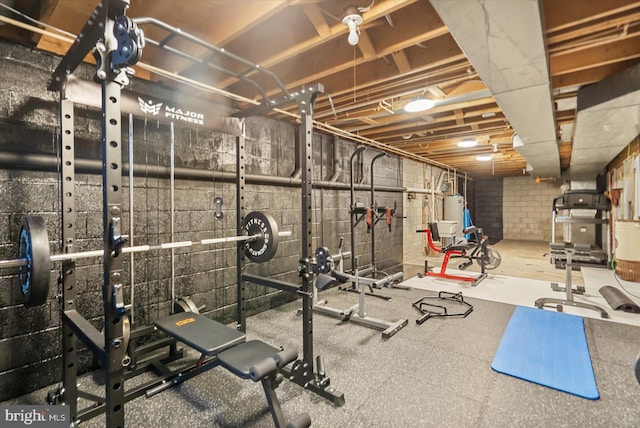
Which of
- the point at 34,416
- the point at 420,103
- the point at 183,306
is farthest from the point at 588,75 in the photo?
the point at 34,416

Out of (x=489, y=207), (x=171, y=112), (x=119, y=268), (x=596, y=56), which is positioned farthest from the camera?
(x=489, y=207)

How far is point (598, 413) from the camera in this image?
1.81 meters

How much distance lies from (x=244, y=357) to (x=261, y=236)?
0.94m

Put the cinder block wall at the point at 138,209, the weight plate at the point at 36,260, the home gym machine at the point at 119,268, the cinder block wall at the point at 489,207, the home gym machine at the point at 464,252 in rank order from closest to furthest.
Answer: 1. the home gym machine at the point at 119,268
2. the weight plate at the point at 36,260
3. the cinder block wall at the point at 138,209
4. the home gym machine at the point at 464,252
5. the cinder block wall at the point at 489,207

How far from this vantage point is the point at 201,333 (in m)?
1.88

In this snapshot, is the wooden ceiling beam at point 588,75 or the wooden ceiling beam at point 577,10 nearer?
the wooden ceiling beam at point 577,10

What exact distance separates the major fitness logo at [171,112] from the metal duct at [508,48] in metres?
1.75

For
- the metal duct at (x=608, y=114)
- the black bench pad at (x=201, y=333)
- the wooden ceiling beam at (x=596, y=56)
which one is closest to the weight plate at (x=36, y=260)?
the black bench pad at (x=201, y=333)

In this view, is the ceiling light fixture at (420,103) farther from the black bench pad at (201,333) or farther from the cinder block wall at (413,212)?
the cinder block wall at (413,212)

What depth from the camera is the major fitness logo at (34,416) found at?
1.73 metres

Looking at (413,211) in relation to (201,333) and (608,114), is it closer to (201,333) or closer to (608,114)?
(608,114)

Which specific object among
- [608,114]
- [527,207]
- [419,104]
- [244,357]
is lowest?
[244,357]

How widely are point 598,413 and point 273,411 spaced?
200 cm

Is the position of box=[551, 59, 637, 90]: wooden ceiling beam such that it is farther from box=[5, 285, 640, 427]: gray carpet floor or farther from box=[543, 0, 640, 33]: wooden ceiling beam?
box=[5, 285, 640, 427]: gray carpet floor
